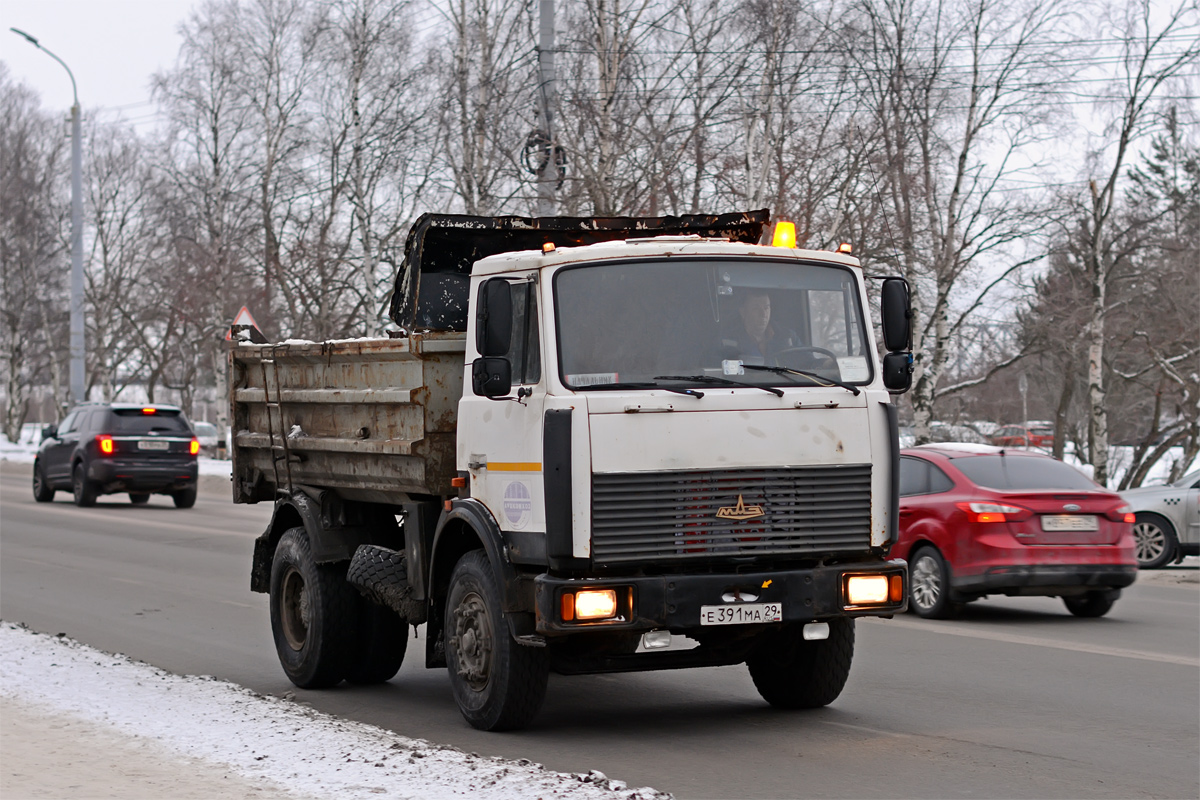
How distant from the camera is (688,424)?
265 inches

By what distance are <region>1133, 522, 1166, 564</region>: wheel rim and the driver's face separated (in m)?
12.1

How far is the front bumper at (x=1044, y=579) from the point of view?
38.7ft

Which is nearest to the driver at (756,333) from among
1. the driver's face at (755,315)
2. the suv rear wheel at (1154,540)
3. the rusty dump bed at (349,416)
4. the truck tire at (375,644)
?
the driver's face at (755,315)

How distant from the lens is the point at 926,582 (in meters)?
12.5

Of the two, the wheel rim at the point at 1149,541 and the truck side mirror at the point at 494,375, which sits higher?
the truck side mirror at the point at 494,375

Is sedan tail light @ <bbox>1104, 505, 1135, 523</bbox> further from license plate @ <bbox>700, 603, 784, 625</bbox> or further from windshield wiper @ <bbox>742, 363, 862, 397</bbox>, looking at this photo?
license plate @ <bbox>700, 603, 784, 625</bbox>

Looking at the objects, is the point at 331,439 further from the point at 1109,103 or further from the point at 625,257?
the point at 1109,103

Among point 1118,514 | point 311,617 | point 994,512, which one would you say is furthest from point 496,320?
point 1118,514

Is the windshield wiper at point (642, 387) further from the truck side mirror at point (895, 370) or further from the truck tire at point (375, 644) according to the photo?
the truck tire at point (375, 644)

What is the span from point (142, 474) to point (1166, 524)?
16.8m

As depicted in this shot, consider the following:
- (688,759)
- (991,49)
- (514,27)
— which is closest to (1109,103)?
(991,49)

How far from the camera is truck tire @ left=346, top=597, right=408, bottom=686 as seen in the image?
29.5 feet

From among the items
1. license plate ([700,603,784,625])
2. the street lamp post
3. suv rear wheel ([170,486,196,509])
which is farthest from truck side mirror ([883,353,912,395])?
the street lamp post

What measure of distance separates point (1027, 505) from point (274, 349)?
625cm
